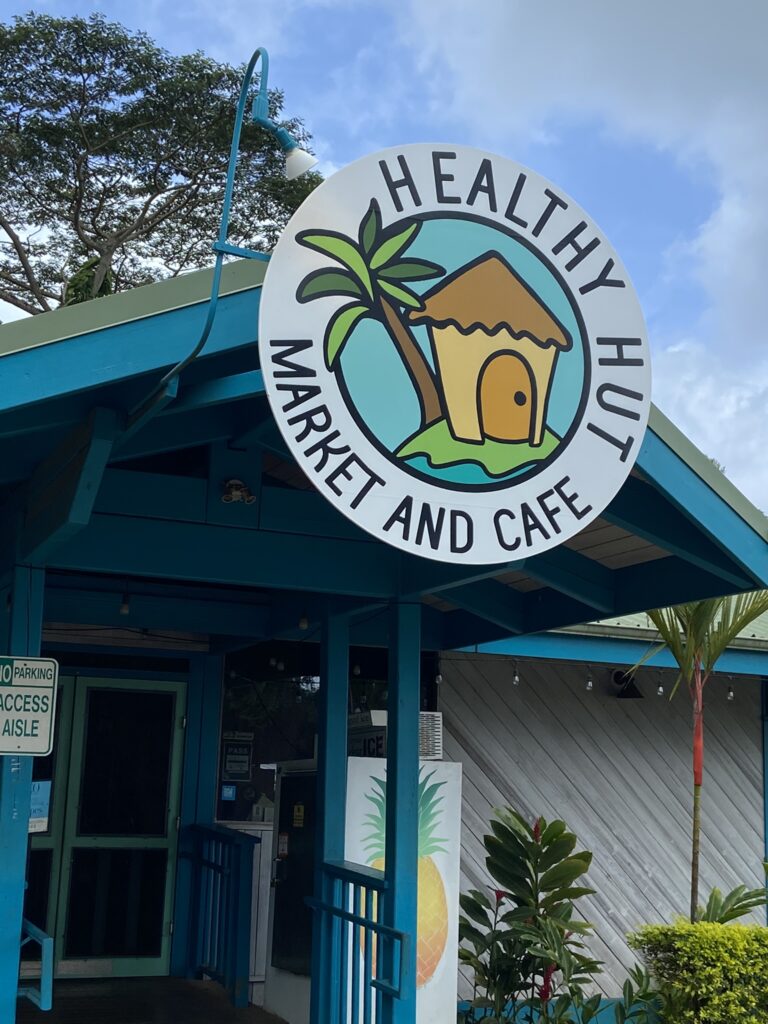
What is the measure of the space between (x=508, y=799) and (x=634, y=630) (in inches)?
57.2

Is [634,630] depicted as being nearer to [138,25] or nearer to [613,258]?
[613,258]

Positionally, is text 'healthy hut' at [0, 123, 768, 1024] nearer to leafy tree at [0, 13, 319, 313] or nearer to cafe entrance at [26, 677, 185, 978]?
cafe entrance at [26, 677, 185, 978]

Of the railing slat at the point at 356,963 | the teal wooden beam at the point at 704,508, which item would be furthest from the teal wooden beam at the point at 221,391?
the railing slat at the point at 356,963

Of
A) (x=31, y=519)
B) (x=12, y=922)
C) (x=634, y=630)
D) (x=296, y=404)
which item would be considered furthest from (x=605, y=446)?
(x=634, y=630)

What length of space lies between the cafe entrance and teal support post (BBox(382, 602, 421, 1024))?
9.15ft

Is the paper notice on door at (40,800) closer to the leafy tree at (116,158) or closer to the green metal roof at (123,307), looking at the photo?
the green metal roof at (123,307)

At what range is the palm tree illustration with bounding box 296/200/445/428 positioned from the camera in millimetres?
3410

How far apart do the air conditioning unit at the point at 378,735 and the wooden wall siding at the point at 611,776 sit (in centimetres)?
86

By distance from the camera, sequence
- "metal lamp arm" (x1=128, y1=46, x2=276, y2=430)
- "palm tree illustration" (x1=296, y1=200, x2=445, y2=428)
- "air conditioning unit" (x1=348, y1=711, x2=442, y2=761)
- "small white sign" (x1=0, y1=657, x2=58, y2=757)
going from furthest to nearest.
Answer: "air conditioning unit" (x1=348, y1=711, x2=442, y2=761) → "small white sign" (x1=0, y1=657, x2=58, y2=757) → "palm tree illustration" (x1=296, y1=200, x2=445, y2=428) → "metal lamp arm" (x1=128, y1=46, x2=276, y2=430)

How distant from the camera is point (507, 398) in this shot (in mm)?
3670

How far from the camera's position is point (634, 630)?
7625 mm

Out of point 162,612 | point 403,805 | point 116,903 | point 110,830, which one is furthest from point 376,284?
point 116,903

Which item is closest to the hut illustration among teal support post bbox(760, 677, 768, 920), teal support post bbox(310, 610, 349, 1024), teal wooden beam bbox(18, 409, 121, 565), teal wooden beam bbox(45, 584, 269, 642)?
teal wooden beam bbox(18, 409, 121, 565)

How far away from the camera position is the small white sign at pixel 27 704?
414 centimetres
